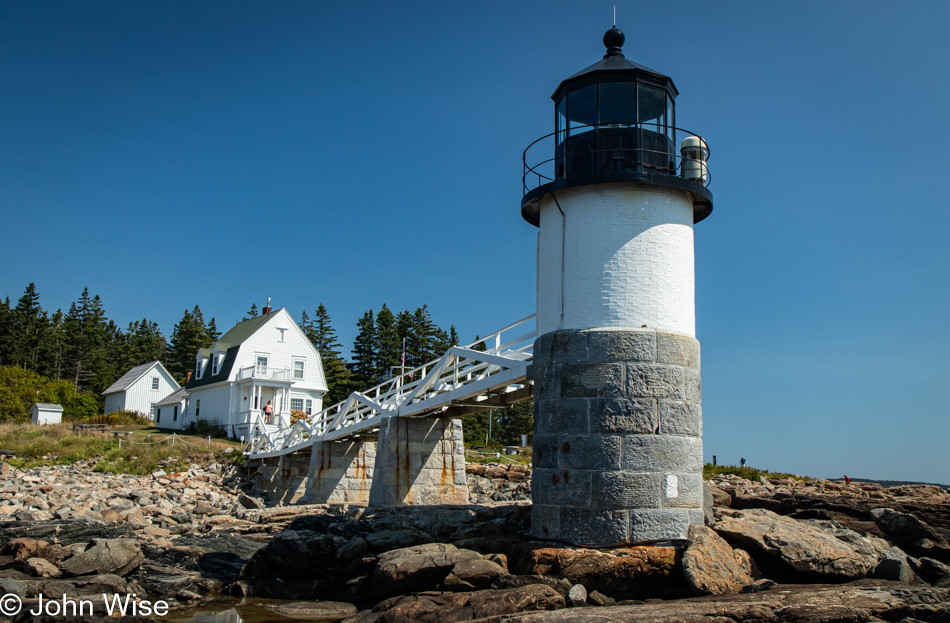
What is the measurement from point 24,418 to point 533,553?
141 feet

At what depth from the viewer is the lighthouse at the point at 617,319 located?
35.1 ft

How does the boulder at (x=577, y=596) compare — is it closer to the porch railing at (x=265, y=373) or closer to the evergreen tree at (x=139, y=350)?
the porch railing at (x=265, y=373)

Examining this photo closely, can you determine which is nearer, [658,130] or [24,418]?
[658,130]

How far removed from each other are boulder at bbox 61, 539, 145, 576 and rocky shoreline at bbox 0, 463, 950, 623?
0.03 meters

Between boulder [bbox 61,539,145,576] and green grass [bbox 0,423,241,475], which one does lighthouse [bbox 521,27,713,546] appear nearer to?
boulder [bbox 61,539,145,576]

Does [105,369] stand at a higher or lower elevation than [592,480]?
higher

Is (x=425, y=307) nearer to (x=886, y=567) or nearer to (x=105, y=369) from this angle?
(x=105, y=369)

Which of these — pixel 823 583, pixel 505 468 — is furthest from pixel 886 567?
pixel 505 468

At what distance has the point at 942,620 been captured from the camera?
802 centimetres

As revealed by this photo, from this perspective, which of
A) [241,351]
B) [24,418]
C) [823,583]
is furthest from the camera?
[24,418]

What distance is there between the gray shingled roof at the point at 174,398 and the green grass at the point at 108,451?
10426 mm

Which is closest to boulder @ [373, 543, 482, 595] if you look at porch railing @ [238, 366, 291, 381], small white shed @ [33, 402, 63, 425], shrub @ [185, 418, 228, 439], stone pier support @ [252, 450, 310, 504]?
stone pier support @ [252, 450, 310, 504]

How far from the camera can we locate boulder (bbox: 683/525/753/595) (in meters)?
9.69

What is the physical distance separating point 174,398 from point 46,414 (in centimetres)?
717
